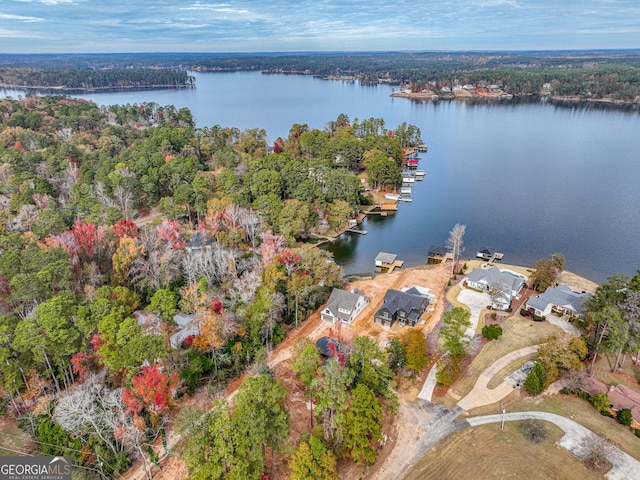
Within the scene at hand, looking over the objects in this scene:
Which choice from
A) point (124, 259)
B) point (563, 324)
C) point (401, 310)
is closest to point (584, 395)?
point (563, 324)

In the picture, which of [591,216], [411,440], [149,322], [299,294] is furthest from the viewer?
[591,216]

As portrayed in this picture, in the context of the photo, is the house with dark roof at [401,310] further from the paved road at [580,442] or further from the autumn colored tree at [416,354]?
the paved road at [580,442]

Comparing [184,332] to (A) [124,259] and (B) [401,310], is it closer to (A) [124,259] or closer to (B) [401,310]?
(A) [124,259]

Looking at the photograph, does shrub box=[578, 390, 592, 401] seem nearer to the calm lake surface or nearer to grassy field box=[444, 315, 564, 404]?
grassy field box=[444, 315, 564, 404]

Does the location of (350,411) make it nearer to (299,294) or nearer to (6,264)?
(299,294)

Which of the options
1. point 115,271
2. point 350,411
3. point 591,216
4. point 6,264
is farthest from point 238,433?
point 591,216

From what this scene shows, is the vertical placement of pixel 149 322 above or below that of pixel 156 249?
below
